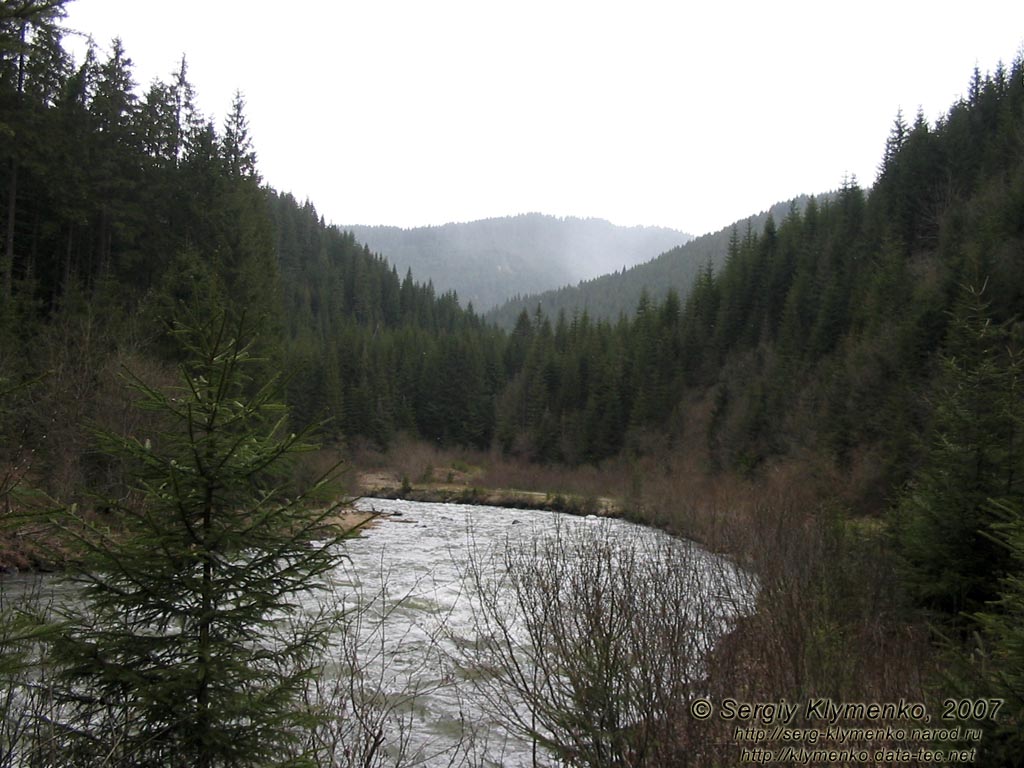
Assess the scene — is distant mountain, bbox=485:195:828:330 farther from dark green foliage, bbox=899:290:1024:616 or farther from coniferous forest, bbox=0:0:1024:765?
dark green foliage, bbox=899:290:1024:616

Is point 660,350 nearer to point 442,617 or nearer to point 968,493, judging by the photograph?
point 442,617

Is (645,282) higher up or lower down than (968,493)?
higher up

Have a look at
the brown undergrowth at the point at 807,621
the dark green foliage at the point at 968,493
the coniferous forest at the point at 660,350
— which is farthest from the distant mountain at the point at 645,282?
the dark green foliage at the point at 968,493

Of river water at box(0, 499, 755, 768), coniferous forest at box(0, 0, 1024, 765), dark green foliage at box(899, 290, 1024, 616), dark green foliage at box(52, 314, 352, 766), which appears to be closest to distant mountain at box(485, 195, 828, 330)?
coniferous forest at box(0, 0, 1024, 765)

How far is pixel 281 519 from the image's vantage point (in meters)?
3.92

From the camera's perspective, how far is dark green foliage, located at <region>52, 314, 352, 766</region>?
3518mm

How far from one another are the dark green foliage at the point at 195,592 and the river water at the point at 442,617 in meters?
0.62

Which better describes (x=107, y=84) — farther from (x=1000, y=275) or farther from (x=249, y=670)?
Result: (x=1000, y=275)

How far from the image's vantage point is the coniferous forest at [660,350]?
924cm

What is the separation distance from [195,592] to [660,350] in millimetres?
68667

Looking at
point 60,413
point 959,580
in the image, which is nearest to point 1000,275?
point 959,580

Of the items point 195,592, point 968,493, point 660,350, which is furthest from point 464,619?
point 660,350

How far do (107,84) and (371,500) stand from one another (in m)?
28.9

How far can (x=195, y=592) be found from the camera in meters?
3.67
